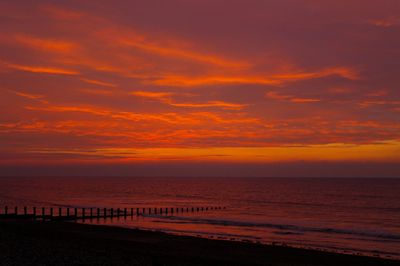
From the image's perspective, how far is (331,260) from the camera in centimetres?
2484

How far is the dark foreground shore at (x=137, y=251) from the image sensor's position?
1756cm

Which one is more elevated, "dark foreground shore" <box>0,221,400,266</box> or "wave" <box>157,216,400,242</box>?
"dark foreground shore" <box>0,221,400,266</box>

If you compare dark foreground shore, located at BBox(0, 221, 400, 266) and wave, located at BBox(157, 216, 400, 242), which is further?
wave, located at BBox(157, 216, 400, 242)

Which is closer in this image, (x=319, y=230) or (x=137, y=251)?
(x=137, y=251)

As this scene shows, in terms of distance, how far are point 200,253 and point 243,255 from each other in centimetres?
256

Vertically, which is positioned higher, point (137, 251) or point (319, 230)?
point (137, 251)

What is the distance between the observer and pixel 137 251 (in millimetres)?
24953

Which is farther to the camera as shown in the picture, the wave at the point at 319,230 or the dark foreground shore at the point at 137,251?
the wave at the point at 319,230

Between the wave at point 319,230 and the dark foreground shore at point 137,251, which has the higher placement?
the dark foreground shore at point 137,251

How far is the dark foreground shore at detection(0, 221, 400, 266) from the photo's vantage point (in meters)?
17.6

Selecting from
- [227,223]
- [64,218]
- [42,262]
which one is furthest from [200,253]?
[64,218]

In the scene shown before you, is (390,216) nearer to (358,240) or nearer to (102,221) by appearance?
(358,240)

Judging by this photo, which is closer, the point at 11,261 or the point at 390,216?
the point at 11,261

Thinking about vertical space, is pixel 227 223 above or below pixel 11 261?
below
